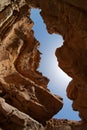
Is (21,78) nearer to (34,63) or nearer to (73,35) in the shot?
(34,63)

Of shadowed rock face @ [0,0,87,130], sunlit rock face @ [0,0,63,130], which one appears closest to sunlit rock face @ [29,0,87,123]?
shadowed rock face @ [0,0,87,130]

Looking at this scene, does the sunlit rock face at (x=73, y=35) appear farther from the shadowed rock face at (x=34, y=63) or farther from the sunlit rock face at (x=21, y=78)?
the sunlit rock face at (x=21, y=78)

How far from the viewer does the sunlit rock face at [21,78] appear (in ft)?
72.3

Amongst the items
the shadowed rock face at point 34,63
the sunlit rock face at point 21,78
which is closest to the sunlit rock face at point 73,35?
the shadowed rock face at point 34,63

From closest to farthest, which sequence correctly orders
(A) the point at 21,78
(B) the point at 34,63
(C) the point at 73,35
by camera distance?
(C) the point at 73,35, (A) the point at 21,78, (B) the point at 34,63

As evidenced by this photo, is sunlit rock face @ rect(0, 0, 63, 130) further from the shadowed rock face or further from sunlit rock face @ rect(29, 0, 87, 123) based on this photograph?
sunlit rock face @ rect(29, 0, 87, 123)

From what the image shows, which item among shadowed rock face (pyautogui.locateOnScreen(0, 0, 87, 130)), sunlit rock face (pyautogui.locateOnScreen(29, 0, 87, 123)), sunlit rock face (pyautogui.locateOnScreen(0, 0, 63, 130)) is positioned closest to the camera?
sunlit rock face (pyautogui.locateOnScreen(29, 0, 87, 123))

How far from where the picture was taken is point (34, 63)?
3359 centimetres

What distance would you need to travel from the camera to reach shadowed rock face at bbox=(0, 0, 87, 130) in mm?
20109

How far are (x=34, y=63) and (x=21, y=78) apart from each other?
6586 mm

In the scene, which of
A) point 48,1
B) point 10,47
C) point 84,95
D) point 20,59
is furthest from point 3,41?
point 84,95

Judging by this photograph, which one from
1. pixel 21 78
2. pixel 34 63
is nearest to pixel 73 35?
pixel 21 78

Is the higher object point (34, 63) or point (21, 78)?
point (34, 63)

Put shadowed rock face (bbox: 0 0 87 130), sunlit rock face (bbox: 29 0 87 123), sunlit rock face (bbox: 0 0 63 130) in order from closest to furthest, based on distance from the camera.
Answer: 1. sunlit rock face (bbox: 29 0 87 123)
2. shadowed rock face (bbox: 0 0 87 130)
3. sunlit rock face (bbox: 0 0 63 130)
